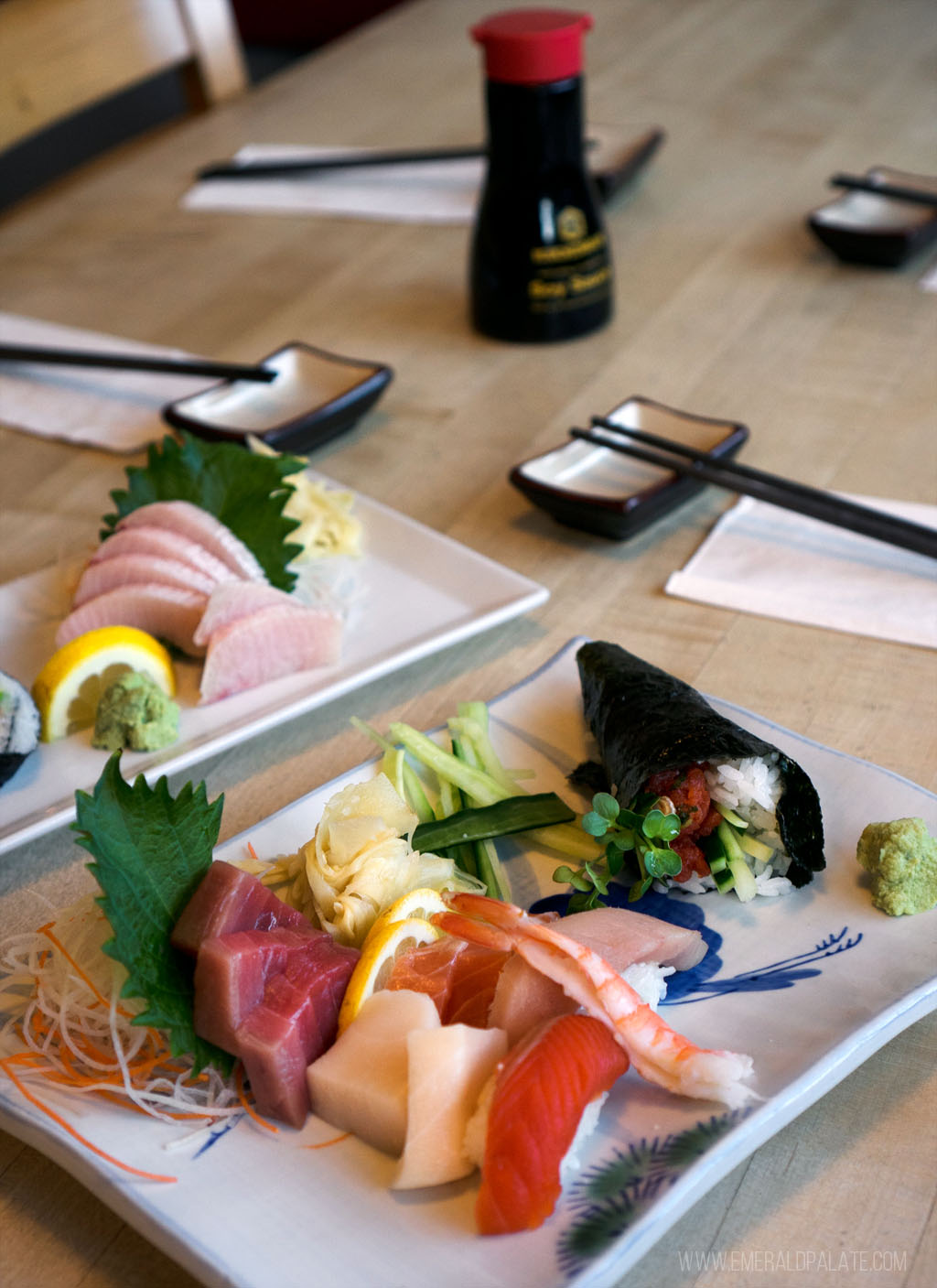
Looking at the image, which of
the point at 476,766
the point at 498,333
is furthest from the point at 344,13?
the point at 476,766

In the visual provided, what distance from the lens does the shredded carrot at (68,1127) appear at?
2.89 ft

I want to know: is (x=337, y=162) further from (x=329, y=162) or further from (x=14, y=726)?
(x=14, y=726)

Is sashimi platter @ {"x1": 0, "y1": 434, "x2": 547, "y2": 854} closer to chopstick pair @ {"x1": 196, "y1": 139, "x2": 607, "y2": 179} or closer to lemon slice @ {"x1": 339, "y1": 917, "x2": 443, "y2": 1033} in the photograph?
lemon slice @ {"x1": 339, "y1": 917, "x2": 443, "y2": 1033}

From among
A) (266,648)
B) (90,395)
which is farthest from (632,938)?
(90,395)

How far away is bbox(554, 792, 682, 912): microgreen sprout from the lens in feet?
3.46

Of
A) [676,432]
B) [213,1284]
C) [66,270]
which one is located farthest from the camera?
[66,270]

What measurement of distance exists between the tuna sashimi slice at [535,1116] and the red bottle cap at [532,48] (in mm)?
1513

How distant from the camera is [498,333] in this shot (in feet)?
7.28

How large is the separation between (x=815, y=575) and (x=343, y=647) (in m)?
0.60

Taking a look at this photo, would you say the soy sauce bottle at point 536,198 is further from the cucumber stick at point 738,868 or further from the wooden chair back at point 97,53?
the wooden chair back at point 97,53

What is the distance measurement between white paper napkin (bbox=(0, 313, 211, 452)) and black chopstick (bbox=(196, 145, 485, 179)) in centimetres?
75

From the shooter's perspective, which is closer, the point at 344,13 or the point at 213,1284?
the point at 213,1284

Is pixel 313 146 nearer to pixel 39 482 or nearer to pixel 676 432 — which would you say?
pixel 39 482

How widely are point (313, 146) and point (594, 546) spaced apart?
1.83 m
